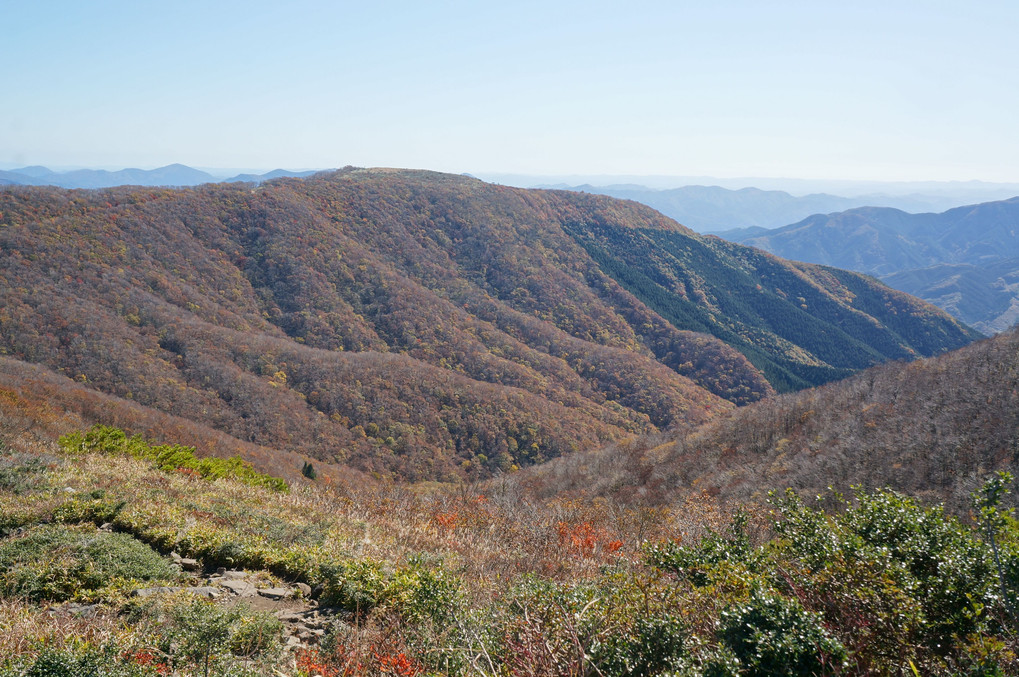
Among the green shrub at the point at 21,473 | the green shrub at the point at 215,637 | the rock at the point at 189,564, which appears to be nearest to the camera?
the green shrub at the point at 215,637

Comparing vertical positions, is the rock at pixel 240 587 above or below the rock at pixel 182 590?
below

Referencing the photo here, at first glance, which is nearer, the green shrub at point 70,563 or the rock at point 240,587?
the green shrub at point 70,563

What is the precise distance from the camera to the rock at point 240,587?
19.6 feet

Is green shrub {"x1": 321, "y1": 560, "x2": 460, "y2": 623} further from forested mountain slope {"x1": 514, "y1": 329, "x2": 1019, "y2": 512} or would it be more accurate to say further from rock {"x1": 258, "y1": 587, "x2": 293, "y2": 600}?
forested mountain slope {"x1": 514, "y1": 329, "x2": 1019, "y2": 512}

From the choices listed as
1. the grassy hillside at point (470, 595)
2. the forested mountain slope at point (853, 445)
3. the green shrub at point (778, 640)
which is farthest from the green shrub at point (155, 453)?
the forested mountain slope at point (853, 445)

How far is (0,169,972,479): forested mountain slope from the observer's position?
42.2m

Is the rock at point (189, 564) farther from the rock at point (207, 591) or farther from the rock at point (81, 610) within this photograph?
the rock at point (81, 610)

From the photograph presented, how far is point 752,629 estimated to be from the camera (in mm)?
3340

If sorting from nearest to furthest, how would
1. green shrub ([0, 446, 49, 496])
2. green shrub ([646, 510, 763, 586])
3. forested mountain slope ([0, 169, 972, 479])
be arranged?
green shrub ([646, 510, 763, 586]) → green shrub ([0, 446, 49, 496]) → forested mountain slope ([0, 169, 972, 479])

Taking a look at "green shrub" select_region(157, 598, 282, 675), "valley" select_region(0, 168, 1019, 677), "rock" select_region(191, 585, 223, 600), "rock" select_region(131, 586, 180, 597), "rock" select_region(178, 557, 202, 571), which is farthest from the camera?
"rock" select_region(178, 557, 202, 571)

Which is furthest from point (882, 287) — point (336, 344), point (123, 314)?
point (123, 314)

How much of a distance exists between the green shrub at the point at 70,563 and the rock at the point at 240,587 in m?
0.59

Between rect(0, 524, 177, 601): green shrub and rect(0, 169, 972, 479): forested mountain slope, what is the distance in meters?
35.0

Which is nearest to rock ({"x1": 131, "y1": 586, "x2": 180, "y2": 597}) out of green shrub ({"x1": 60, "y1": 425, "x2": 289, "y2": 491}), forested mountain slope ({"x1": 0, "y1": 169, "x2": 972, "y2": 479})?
green shrub ({"x1": 60, "y1": 425, "x2": 289, "y2": 491})
